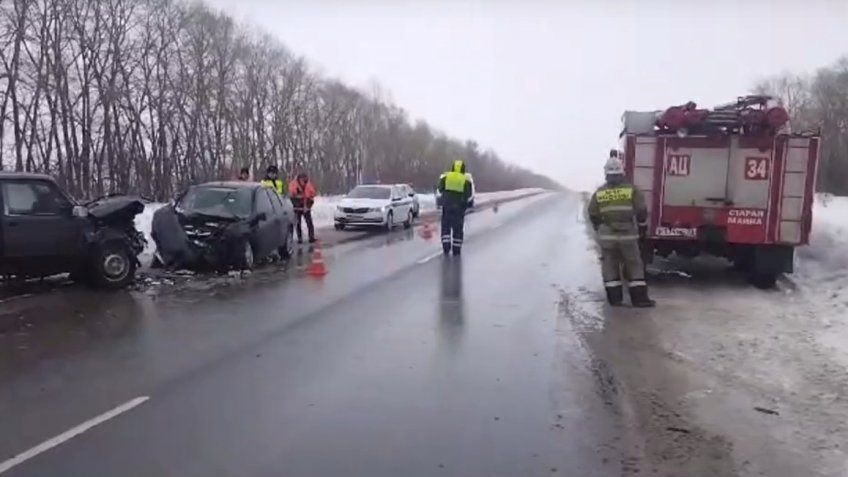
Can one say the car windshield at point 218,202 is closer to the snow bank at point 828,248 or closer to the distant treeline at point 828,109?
the snow bank at point 828,248

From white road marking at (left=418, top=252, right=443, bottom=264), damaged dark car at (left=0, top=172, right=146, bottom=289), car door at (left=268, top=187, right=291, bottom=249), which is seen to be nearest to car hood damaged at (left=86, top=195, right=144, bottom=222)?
damaged dark car at (left=0, top=172, right=146, bottom=289)

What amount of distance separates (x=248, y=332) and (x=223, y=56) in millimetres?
52249

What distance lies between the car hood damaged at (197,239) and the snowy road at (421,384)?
1933 millimetres

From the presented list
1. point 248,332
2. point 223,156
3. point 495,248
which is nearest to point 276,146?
point 223,156

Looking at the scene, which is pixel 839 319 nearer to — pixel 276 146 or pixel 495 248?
pixel 495 248

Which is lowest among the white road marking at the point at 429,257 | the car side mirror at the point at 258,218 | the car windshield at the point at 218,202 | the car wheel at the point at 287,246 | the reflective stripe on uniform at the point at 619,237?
the white road marking at the point at 429,257

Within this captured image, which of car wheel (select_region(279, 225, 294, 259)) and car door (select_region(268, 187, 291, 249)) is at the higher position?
car door (select_region(268, 187, 291, 249))

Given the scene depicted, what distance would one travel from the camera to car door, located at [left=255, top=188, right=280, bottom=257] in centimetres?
1477

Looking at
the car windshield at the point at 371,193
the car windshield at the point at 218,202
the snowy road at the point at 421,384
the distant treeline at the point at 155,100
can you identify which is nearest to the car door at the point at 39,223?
the snowy road at the point at 421,384

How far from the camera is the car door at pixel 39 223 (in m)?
11.0

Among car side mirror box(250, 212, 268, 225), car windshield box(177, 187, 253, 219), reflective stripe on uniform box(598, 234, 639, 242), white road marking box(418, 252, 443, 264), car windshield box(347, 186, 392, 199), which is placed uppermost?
car windshield box(177, 187, 253, 219)

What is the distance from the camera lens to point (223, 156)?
5819 cm

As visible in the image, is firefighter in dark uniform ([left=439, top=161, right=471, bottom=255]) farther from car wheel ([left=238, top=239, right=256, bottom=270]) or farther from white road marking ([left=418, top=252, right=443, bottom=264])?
car wheel ([left=238, top=239, right=256, bottom=270])

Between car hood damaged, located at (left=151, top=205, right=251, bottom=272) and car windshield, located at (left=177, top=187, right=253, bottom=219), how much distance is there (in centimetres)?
20
